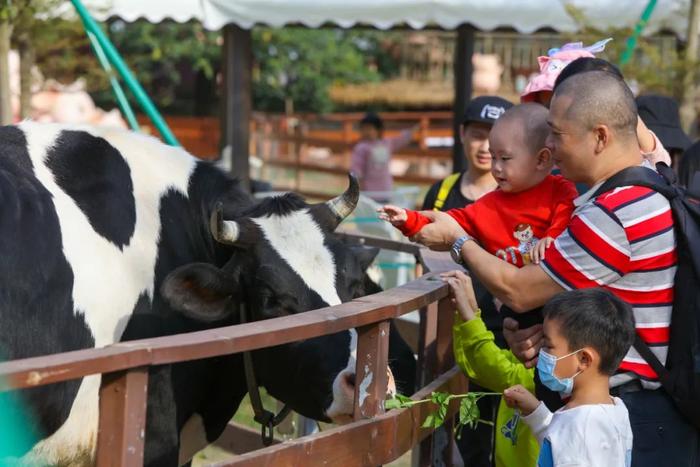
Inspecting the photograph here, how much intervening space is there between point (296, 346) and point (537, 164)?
0.96m

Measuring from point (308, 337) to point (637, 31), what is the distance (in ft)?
20.1

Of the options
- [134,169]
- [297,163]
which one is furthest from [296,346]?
[297,163]

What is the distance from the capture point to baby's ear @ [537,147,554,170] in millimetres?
3238

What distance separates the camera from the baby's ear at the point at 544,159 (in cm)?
324

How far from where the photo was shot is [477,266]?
300 cm

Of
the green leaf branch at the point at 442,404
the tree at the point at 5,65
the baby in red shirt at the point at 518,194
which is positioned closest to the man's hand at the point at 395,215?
the baby in red shirt at the point at 518,194

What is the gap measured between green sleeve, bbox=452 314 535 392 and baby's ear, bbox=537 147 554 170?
508 mm

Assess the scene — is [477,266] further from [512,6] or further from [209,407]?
[512,6]

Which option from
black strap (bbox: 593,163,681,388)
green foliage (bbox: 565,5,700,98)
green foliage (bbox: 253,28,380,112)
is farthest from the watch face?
green foliage (bbox: 253,28,380,112)

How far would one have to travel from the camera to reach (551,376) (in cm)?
265

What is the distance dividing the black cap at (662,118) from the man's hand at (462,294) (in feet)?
7.45

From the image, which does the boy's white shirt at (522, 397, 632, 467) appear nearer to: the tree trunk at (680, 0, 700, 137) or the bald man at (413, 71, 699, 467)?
the bald man at (413, 71, 699, 467)

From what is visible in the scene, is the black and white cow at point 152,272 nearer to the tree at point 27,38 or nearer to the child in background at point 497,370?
the child in background at point 497,370

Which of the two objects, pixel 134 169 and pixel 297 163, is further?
pixel 297 163
